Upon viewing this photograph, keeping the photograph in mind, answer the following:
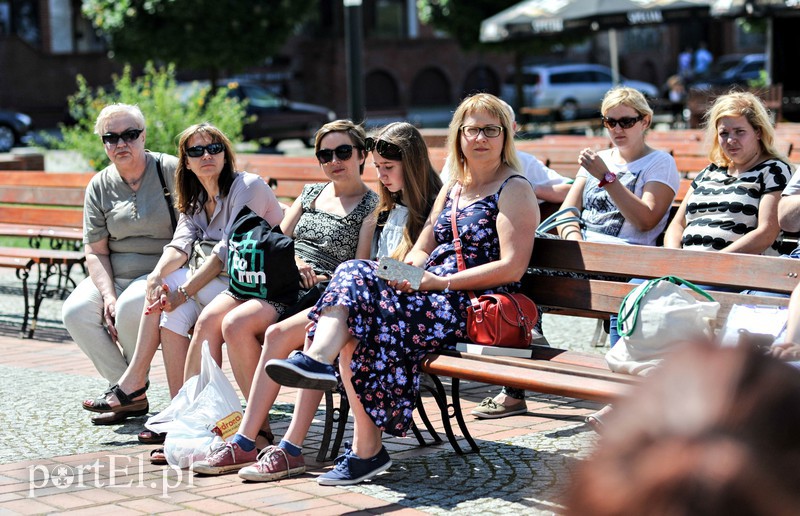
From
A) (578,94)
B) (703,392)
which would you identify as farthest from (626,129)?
(578,94)

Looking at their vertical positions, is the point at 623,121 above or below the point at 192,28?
below

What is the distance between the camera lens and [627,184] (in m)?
5.52

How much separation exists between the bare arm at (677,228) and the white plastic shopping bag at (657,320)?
1.24m

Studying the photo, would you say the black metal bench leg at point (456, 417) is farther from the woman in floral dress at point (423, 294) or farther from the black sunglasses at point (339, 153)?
the black sunglasses at point (339, 153)

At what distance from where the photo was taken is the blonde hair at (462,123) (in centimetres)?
484

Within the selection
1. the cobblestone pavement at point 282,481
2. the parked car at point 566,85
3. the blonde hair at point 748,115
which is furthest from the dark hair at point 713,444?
the parked car at point 566,85

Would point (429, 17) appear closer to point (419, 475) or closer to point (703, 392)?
point (419, 475)

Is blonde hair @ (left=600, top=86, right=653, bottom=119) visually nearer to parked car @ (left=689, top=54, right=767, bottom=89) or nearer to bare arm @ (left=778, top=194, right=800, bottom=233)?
bare arm @ (left=778, top=194, right=800, bottom=233)

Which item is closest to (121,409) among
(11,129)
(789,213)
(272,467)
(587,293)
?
(272,467)

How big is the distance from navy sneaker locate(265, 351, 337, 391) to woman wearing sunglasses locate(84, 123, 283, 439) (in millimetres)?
1352

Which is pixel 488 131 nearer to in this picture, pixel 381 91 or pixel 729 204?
pixel 729 204

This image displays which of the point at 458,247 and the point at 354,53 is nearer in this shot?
the point at 458,247

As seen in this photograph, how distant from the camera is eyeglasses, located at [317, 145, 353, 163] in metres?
5.36

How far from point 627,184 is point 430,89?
38.1m
